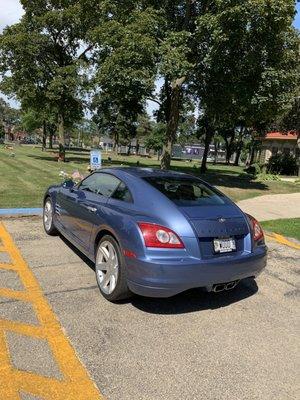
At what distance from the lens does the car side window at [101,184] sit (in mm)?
5609

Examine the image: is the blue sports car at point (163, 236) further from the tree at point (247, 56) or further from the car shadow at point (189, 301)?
the tree at point (247, 56)

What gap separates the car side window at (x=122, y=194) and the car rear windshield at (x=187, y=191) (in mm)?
286

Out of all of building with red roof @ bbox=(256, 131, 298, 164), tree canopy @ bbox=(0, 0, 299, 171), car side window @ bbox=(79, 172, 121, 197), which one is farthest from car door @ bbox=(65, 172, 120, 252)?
building with red roof @ bbox=(256, 131, 298, 164)

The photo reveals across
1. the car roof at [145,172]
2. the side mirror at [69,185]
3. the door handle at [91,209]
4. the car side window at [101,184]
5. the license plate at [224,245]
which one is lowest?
the license plate at [224,245]

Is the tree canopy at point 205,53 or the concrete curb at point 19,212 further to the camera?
the tree canopy at point 205,53

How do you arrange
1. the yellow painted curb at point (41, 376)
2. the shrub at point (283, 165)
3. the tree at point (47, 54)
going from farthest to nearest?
the shrub at point (283, 165)
the tree at point (47, 54)
the yellow painted curb at point (41, 376)

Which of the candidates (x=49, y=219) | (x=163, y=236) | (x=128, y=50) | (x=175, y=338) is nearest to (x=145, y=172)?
(x=163, y=236)

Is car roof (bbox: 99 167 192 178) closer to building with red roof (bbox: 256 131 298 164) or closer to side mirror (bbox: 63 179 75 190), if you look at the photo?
side mirror (bbox: 63 179 75 190)

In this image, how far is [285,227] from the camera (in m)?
9.99

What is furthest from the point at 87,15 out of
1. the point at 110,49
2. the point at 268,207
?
the point at 268,207

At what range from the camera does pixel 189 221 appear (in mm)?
4586

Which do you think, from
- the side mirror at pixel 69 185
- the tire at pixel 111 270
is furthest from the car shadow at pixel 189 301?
the side mirror at pixel 69 185

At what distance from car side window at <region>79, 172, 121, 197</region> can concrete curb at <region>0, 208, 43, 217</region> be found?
10.5 feet

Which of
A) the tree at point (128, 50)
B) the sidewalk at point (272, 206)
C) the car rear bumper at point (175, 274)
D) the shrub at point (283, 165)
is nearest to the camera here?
the car rear bumper at point (175, 274)
